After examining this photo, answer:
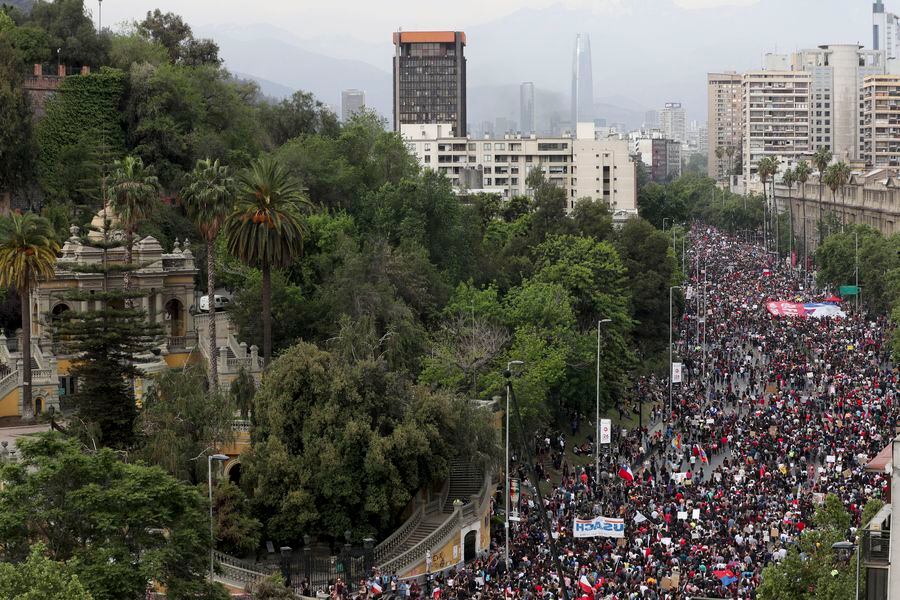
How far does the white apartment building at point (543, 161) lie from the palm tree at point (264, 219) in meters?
83.6

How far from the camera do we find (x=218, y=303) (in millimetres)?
73562

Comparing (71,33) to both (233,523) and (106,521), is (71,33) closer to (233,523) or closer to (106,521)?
(233,523)

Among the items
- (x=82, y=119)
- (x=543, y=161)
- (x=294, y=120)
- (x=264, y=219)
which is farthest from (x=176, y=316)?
(x=543, y=161)

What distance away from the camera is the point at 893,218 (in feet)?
461

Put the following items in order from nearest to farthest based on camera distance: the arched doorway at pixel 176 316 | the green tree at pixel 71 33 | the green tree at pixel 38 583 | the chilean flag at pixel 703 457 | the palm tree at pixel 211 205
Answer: the green tree at pixel 38 583
the palm tree at pixel 211 205
the chilean flag at pixel 703 457
the arched doorway at pixel 176 316
the green tree at pixel 71 33

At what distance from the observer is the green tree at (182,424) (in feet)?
158

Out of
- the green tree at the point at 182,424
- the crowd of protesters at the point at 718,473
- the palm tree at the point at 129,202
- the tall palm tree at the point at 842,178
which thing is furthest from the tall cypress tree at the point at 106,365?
the tall palm tree at the point at 842,178

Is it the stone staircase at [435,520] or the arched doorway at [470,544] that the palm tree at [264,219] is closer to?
the stone staircase at [435,520]

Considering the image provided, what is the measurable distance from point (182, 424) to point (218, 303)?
24122 mm

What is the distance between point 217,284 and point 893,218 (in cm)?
8175

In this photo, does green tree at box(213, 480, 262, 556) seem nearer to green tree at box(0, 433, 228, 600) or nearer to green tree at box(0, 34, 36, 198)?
green tree at box(0, 433, 228, 600)

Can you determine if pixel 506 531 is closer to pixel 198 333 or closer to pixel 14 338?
pixel 198 333

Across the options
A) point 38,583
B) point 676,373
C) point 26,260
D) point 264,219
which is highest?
point 264,219

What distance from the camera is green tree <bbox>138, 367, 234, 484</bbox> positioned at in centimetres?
4806
